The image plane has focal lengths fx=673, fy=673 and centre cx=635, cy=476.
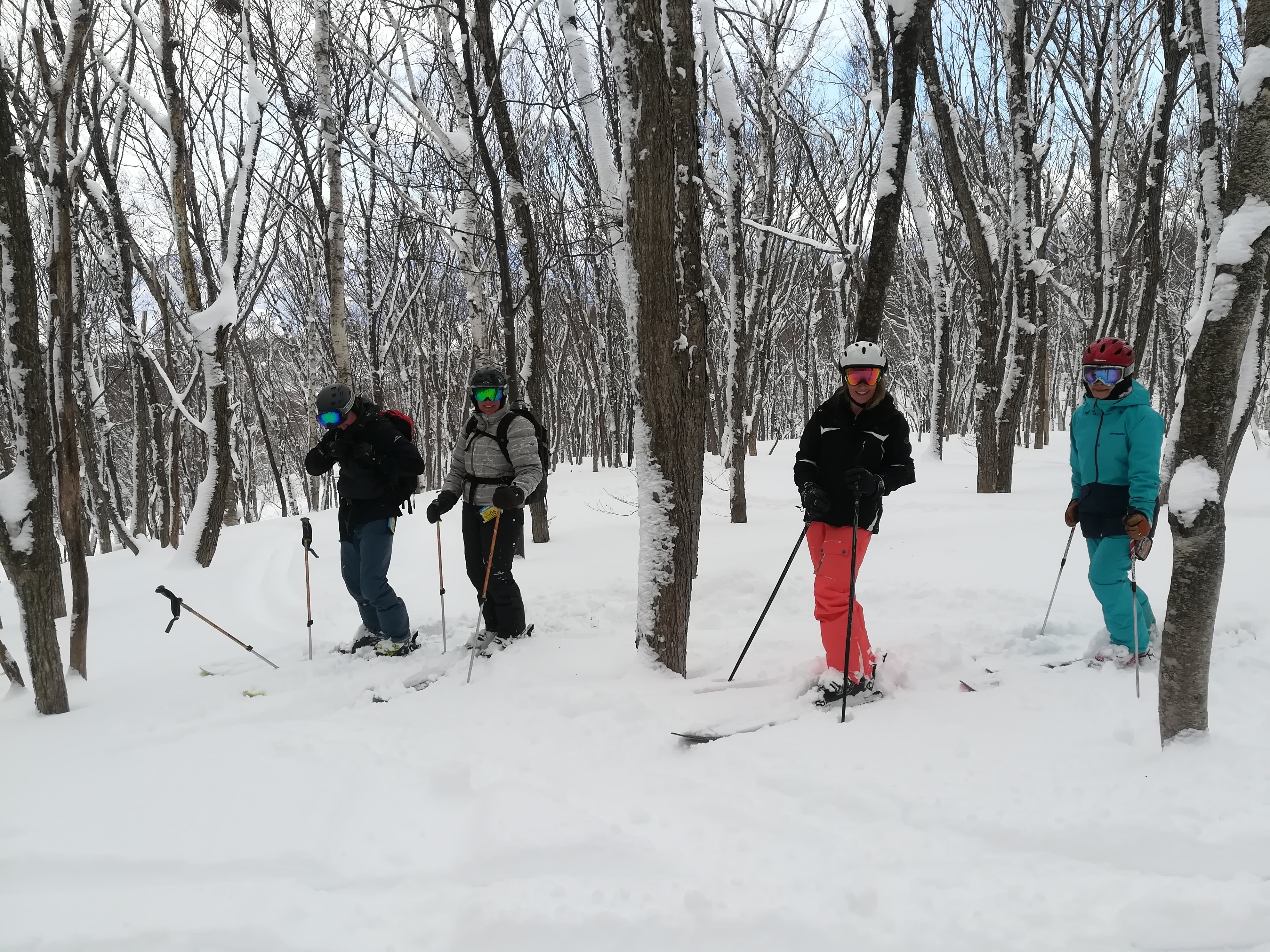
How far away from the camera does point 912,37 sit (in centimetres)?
449

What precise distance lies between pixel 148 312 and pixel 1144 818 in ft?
69.6

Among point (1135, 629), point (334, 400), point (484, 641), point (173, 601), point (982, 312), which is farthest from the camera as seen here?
point (982, 312)

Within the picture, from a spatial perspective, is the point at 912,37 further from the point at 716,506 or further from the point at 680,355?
the point at 716,506

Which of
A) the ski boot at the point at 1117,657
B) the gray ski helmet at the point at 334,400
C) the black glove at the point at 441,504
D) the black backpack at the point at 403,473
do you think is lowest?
the ski boot at the point at 1117,657

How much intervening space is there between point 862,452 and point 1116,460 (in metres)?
1.45

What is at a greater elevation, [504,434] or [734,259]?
[734,259]

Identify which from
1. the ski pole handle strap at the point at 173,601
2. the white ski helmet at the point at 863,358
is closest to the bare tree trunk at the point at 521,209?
the ski pole handle strap at the point at 173,601

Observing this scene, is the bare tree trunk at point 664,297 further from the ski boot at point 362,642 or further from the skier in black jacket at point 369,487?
the ski boot at point 362,642

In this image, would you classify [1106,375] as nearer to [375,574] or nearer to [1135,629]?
[1135,629]

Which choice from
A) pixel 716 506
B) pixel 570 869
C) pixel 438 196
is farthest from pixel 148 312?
pixel 570 869

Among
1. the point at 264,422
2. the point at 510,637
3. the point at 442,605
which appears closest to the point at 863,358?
the point at 510,637

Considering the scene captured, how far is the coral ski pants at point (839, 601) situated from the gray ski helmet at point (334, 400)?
3.19 meters

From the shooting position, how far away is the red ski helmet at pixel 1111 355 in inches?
143

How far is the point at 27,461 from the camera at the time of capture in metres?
3.72
